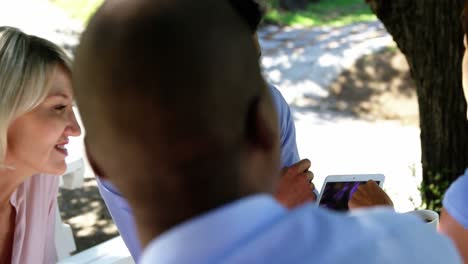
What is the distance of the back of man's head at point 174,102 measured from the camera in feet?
2.72

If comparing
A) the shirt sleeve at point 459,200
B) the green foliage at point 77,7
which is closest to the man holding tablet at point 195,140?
the shirt sleeve at point 459,200

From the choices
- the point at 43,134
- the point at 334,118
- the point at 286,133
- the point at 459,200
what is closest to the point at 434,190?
the point at 286,133

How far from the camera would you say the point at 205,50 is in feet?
2.75

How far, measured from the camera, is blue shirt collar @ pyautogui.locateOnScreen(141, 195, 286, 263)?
84 centimetres

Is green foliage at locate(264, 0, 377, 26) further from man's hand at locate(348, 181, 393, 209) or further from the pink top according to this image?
man's hand at locate(348, 181, 393, 209)

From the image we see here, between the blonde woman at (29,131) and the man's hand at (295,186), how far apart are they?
35.9 inches

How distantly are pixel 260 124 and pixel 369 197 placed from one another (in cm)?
92

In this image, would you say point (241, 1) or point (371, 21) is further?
A: point (371, 21)

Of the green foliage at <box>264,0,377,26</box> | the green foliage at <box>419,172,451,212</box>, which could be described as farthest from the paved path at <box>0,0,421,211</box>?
the green foliage at <box>264,0,377,26</box>

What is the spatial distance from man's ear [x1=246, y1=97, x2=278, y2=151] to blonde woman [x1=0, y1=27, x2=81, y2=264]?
5.13 feet

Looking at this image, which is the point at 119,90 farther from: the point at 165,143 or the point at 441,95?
the point at 441,95

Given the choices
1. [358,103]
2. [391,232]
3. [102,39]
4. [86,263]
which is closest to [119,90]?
[102,39]

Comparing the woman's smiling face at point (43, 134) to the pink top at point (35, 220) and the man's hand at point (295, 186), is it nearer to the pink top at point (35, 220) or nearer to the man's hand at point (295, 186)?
the pink top at point (35, 220)

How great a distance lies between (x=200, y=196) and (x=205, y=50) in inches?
6.5
